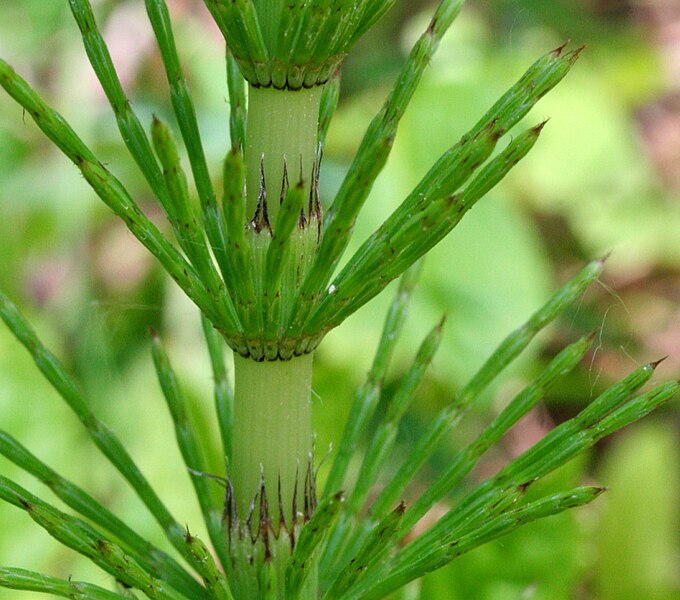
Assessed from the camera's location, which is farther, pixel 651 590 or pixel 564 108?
pixel 564 108

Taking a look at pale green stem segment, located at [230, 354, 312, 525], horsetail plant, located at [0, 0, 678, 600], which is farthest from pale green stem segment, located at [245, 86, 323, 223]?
pale green stem segment, located at [230, 354, 312, 525]

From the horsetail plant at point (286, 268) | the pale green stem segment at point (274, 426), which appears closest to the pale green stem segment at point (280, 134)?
the horsetail plant at point (286, 268)

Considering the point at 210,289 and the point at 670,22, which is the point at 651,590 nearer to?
the point at 210,289

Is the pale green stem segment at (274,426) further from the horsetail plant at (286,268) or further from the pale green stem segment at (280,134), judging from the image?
the pale green stem segment at (280,134)

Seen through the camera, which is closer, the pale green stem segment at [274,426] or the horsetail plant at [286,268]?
the horsetail plant at [286,268]

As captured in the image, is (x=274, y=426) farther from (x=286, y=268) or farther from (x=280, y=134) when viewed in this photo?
(x=280, y=134)

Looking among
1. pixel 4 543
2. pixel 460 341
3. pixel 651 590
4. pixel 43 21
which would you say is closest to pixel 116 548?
pixel 4 543

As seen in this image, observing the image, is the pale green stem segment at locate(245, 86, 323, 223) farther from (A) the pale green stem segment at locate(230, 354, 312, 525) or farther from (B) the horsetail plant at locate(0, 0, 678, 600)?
(A) the pale green stem segment at locate(230, 354, 312, 525)
